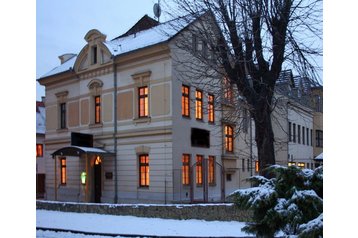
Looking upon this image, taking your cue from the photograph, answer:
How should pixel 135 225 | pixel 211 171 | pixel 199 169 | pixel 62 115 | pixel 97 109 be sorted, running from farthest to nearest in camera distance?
1. pixel 97 109
2. pixel 211 171
3. pixel 199 169
4. pixel 62 115
5. pixel 135 225

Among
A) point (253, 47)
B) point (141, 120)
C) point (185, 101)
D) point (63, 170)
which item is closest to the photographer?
point (253, 47)

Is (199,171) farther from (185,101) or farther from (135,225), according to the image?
(135,225)

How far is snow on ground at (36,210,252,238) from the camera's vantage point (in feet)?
15.2

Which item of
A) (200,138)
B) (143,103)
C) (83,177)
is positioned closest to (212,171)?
(200,138)

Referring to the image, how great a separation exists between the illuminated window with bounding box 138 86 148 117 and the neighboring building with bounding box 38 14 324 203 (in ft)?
0.05

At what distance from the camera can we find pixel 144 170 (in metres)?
7.25

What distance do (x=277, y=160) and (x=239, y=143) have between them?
5.52 ft

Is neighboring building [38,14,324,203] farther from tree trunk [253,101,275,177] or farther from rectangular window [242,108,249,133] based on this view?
tree trunk [253,101,275,177]

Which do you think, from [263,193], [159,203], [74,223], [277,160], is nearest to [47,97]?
[74,223]

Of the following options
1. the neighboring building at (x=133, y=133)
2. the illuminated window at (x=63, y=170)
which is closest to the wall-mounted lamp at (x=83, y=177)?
the neighboring building at (x=133, y=133)

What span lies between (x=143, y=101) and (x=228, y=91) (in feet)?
10.7

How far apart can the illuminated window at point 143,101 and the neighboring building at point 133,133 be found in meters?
0.02

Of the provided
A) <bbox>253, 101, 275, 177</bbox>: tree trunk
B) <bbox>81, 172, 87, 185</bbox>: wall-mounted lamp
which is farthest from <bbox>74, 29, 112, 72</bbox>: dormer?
<bbox>253, 101, 275, 177</bbox>: tree trunk

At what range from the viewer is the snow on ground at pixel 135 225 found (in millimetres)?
4631
